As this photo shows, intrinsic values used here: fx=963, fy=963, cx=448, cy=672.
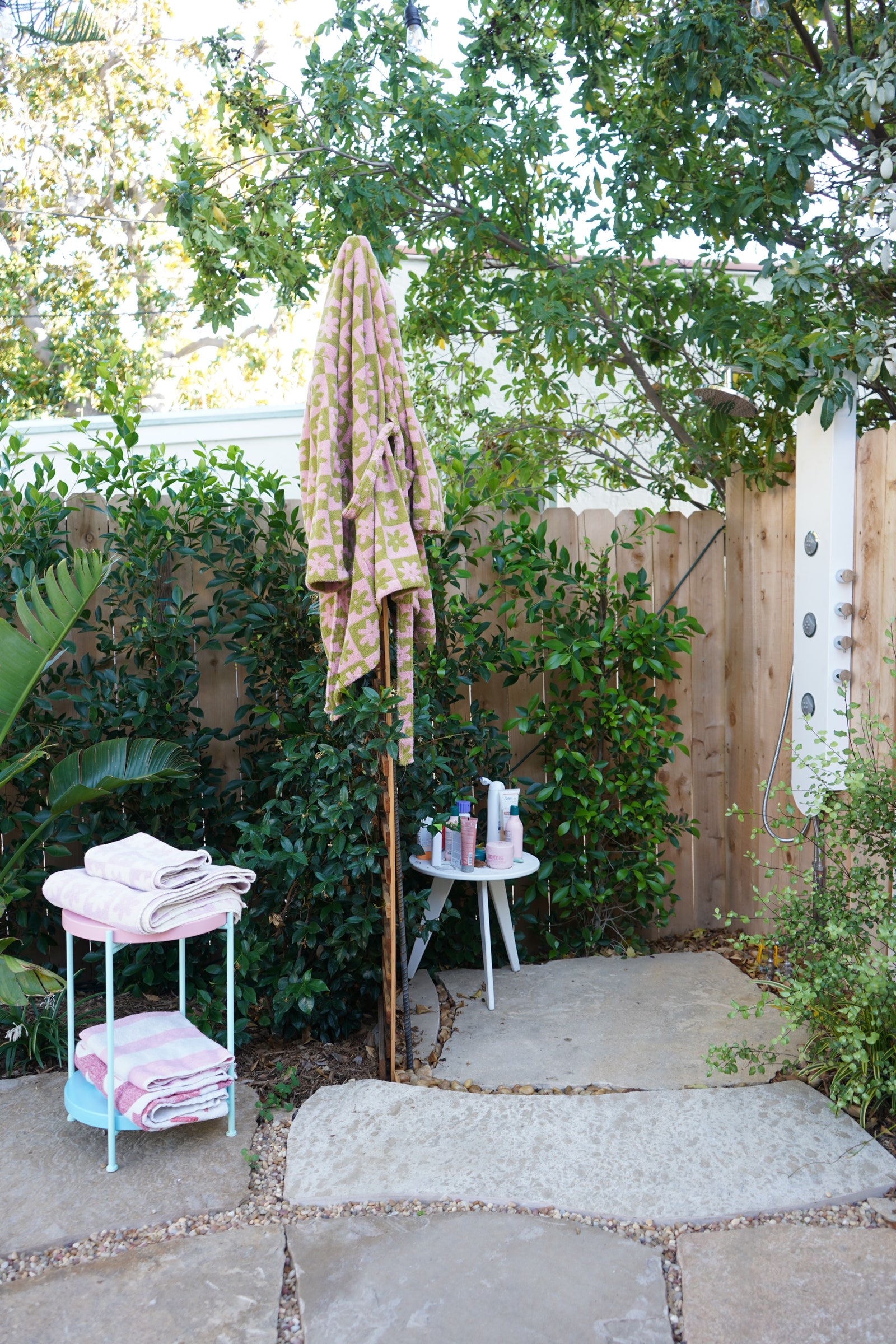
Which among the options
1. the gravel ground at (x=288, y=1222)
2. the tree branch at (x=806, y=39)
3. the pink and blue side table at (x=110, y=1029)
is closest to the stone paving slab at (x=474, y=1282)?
the gravel ground at (x=288, y=1222)

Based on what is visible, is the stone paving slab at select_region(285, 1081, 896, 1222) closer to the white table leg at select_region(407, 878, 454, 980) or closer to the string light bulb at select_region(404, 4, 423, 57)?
the white table leg at select_region(407, 878, 454, 980)

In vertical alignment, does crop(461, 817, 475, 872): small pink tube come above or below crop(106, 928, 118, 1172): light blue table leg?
above

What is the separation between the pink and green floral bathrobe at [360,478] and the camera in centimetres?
277

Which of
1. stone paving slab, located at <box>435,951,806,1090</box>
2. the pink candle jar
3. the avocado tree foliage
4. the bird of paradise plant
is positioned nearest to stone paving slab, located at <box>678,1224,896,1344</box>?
stone paving slab, located at <box>435,951,806,1090</box>

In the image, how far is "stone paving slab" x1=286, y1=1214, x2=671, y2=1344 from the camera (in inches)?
72.7

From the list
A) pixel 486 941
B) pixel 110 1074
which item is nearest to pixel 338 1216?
pixel 110 1074

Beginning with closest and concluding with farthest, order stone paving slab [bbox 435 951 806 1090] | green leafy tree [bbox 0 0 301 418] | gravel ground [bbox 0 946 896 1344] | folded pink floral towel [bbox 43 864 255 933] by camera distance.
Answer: gravel ground [bbox 0 946 896 1344], folded pink floral towel [bbox 43 864 255 933], stone paving slab [bbox 435 951 806 1090], green leafy tree [bbox 0 0 301 418]

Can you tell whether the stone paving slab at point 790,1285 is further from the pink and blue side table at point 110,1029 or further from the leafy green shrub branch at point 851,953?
the pink and blue side table at point 110,1029

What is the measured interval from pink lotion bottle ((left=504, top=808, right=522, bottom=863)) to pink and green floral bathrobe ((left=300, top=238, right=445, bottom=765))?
77cm

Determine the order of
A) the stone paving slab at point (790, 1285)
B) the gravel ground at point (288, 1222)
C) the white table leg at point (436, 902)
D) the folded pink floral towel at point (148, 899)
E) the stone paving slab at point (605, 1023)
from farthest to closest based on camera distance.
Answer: the white table leg at point (436, 902) → the stone paving slab at point (605, 1023) → the folded pink floral towel at point (148, 899) → the gravel ground at point (288, 1222) → the stone paving slab at point (790, 1285)

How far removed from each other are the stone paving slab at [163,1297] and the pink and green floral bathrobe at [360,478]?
144 centimetres

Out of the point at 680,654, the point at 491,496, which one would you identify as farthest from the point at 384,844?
the point at 680,654

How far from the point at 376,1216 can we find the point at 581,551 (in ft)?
8.77

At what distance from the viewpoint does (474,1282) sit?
1.97m
